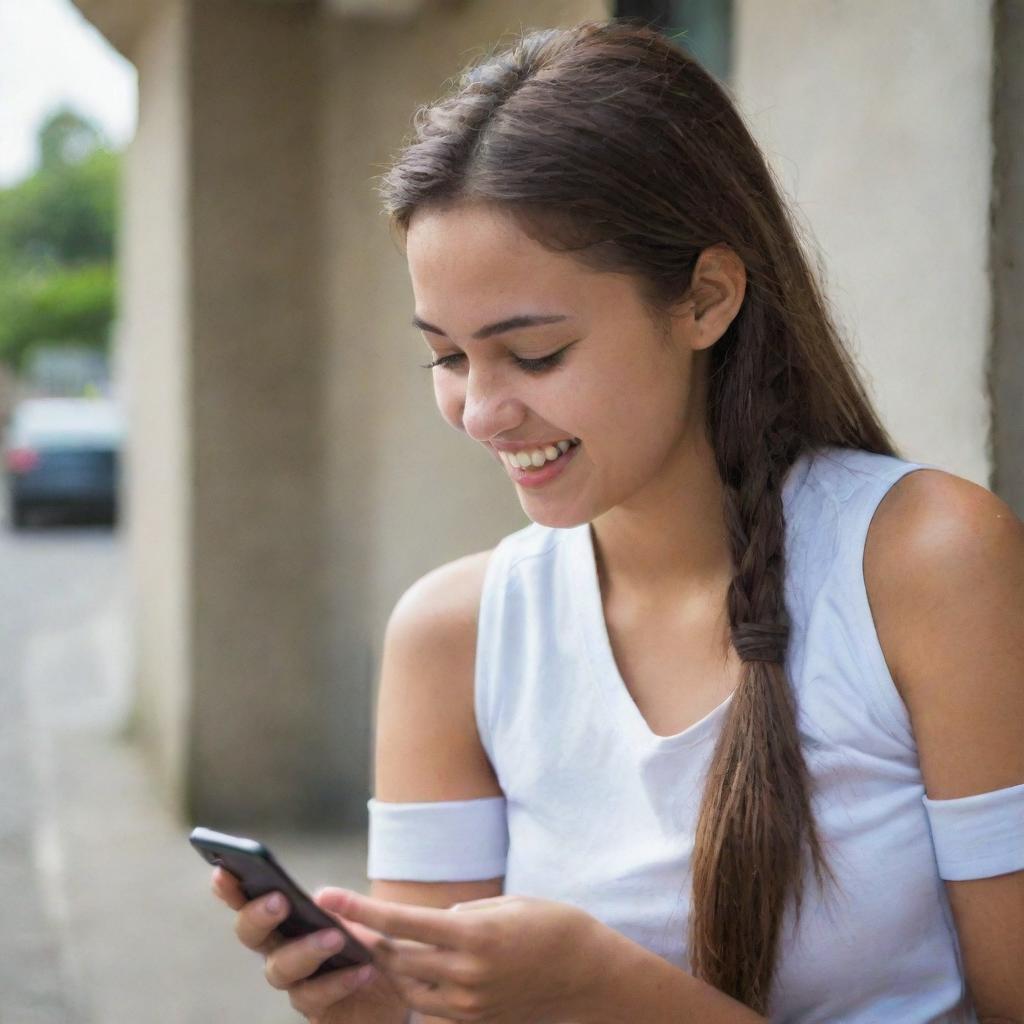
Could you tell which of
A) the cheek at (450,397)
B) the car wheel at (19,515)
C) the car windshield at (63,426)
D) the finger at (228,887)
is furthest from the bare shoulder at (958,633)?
the car wheel at (19,515)

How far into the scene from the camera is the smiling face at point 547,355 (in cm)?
168

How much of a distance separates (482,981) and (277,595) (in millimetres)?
3829

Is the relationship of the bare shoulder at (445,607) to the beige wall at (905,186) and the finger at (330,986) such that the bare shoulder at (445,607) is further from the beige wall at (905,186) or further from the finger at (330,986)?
the beige wall at (905,186)

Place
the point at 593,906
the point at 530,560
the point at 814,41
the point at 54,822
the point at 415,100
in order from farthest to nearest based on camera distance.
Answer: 1. the point at 54,822
2. the point at 415,100
3. the point at 814,41
4. the point at 530,560
5. the point at 593,906

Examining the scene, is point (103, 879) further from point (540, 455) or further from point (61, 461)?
point (61, 461)

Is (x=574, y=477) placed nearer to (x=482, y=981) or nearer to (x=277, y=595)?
(x=482, y=981)

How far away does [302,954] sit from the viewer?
1.58m

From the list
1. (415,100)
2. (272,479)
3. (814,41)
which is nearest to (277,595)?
(272,479)

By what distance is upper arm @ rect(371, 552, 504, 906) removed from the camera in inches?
75.3

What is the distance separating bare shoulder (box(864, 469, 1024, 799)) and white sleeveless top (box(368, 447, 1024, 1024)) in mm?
24

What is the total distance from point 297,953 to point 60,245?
2309 inches

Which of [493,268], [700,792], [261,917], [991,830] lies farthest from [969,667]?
[261,917]

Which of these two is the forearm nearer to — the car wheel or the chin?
the chin

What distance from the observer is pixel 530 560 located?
6.49 feet
